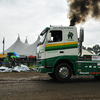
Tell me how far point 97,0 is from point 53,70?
676cm

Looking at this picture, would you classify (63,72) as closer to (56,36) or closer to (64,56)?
(64,56)

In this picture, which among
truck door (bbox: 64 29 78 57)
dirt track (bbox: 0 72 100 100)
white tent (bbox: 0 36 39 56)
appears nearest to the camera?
dirt track (bbox: 0 72 100 100)

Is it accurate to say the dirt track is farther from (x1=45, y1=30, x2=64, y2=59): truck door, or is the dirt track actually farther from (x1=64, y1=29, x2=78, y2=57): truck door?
(x1=64, y1=29, x2=78, y2=57): truck door

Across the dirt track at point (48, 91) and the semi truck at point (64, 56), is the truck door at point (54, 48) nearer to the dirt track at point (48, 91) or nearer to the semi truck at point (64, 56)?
the semi truck at point (64, 56)

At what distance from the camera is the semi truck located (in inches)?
319

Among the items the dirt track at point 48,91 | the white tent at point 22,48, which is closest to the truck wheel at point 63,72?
the dirt track at point 48,91

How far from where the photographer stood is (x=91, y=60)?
851 cm

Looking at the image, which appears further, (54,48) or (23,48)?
(23,48)

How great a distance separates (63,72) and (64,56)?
0.82 metres

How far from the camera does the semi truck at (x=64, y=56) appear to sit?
8094 mm

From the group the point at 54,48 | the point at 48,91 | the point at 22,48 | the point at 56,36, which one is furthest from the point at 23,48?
the point at 48,91

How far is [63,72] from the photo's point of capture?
818 centimetres

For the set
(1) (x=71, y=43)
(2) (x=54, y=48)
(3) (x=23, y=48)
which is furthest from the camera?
(3) (x=23, y=48)

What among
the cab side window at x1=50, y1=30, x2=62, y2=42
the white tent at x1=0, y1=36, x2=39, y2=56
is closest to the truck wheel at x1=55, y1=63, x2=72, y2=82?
the cab side window at x1=50, y1=30, x2=62, y2=42
